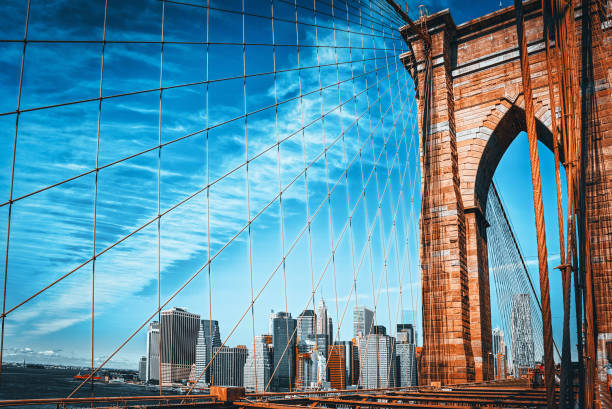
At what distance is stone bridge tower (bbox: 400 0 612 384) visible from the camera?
402 inches

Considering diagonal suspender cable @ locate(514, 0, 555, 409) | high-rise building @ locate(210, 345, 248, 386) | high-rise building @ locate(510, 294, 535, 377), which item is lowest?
high-rise building @ locate(210, 345, 248, 386)

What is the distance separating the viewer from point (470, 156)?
478 inches

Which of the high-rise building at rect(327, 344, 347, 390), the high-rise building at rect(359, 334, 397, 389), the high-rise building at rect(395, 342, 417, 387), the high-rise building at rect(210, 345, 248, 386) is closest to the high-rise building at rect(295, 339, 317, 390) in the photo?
the high-rise building at rect(327, 344, 347, 390)

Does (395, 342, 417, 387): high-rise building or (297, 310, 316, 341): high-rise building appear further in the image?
(395, 342, 417, 387): high-rise building

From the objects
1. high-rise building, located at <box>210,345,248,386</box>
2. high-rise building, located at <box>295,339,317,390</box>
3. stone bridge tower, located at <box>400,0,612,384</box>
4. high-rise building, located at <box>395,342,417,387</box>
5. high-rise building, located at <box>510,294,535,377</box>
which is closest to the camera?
high-rise building, located at <box>295,339,317,390</box>

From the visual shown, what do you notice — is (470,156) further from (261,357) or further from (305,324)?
(305,324)

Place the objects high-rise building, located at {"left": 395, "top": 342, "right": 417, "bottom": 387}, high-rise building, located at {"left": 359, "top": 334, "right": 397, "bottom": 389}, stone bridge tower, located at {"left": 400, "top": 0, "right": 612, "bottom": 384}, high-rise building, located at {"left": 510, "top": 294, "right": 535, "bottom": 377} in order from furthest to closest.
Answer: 1. high-rise building, located at {"left": 510, "top": 294, "right": 535, "bottom": 377}
2. high-rise building, located at {"left": 395, "top": 342, "right": 417, "bottom": 387}
3. stone bridge tower, located at {"left": 400, "top": 0, "right": 612, "bottom": 384}
4. high-rise building, located at {"left": 359, "top": 334, "right": 397, "bottom": 389}

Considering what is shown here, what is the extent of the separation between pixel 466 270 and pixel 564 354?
9230 millimetres

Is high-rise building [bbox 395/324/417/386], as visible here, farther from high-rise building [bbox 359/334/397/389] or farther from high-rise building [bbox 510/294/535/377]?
high-rise building [bbox 510/294/535/377]

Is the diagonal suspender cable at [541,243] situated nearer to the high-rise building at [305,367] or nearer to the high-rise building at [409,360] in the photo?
the high-rise building at [305,367]

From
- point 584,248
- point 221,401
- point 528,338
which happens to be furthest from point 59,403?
point 528,338

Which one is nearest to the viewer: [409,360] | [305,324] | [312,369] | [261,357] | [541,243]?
[541,243]

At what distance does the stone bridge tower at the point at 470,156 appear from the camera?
10219 millimetres

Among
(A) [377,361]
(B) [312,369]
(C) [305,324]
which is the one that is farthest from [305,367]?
(C) [305,324]
